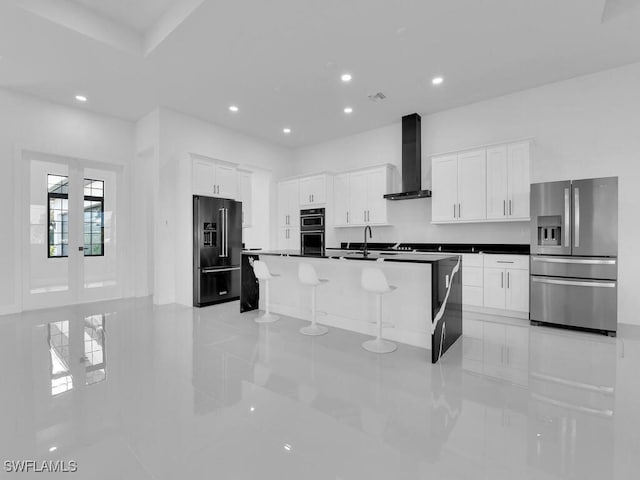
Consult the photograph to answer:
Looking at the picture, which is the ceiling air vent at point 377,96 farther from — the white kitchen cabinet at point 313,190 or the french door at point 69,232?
the french door at point 69,232

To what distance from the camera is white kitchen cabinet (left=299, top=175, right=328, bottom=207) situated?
6637mm

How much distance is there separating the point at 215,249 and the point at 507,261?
183 inches

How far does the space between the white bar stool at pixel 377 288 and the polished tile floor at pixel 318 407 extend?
0.12 m

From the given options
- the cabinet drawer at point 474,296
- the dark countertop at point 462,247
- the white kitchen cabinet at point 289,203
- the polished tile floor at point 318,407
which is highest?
the white kitchen cabinet at point 289,203

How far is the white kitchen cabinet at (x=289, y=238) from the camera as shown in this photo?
716cm

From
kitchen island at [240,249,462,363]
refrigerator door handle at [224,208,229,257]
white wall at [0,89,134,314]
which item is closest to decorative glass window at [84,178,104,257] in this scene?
white wall at [0,89,134,314]

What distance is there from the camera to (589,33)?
11.3 ft

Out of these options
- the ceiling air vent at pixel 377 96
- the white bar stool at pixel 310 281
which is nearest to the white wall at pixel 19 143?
the white bar stool at pixel 310 281

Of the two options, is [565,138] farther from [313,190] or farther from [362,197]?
[313,190]

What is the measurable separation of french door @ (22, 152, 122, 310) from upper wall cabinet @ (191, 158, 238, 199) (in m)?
1.83

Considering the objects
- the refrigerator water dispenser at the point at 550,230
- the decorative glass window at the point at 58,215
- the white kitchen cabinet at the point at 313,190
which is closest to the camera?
the refrigerator water dispenser at the point at 550,230

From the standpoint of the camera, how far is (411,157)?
18.9ft

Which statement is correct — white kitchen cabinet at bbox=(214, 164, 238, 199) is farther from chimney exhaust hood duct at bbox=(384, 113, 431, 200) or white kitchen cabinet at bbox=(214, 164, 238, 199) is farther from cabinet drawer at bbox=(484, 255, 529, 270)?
cabinet drawer at bbox=(484, 255, 529, 270)

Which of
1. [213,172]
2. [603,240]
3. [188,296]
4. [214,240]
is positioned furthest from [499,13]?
[188,296]
